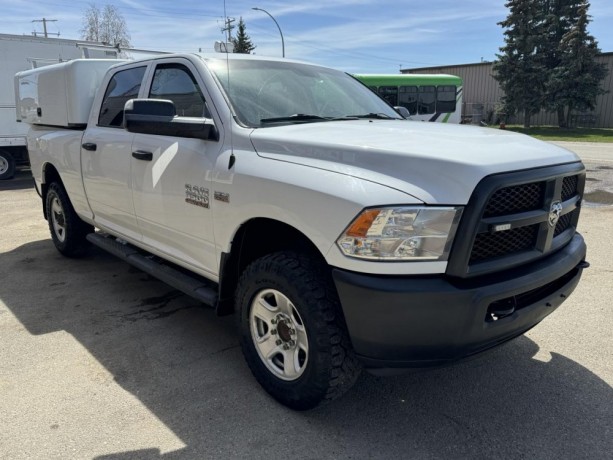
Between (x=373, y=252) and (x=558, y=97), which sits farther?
(x=558, y=97)

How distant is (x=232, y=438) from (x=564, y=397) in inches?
77.1

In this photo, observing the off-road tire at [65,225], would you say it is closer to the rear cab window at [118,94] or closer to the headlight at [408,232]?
the rear cab window at [118,94]

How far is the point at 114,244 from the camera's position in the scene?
15.5 feet

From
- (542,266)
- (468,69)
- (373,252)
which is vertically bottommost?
(542,266)

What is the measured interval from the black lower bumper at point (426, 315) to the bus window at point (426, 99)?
20233mm

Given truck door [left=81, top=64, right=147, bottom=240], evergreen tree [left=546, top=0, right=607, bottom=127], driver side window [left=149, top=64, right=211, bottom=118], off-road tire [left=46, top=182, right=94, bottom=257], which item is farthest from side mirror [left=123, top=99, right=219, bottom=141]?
evergreen tree [left=546, top=0, right=607, bottom=127]

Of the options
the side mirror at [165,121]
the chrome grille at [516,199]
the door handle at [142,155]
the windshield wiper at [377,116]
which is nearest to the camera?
the chrome grille at [516,199]

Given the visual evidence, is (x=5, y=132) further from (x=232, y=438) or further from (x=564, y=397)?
(x=564, y=397)

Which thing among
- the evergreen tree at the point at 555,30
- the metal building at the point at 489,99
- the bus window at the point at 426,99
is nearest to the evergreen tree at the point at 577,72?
the evergreen tree at the point at 555,30

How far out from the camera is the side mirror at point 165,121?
3174mm

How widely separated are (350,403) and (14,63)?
42.6 ft

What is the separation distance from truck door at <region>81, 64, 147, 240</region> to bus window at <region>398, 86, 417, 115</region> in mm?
17858

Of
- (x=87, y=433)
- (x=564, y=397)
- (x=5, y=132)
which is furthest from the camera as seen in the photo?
(x=5, y=132)

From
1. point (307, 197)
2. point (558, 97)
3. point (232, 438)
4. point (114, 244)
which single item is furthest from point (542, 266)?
point (558, 97)
